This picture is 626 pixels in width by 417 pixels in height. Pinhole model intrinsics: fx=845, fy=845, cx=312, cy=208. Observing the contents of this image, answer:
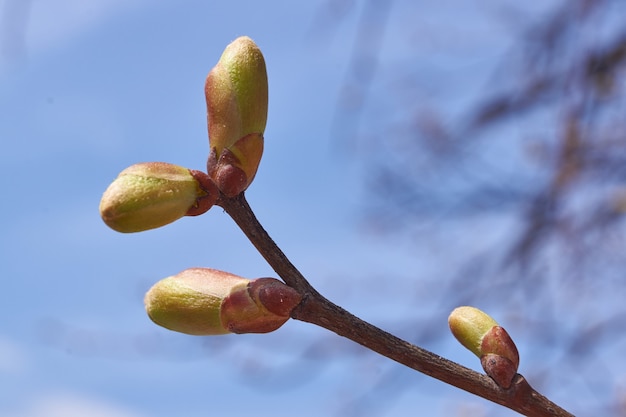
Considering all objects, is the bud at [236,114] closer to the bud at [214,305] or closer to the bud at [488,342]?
the bud at [214,305]

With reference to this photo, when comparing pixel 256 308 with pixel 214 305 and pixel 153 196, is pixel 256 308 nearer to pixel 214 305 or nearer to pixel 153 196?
pixel 214 305

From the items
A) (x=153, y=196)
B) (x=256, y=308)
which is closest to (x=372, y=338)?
(x=256, y=308)

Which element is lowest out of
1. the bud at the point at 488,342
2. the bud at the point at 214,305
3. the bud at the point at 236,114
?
the bud at the point at 214,305

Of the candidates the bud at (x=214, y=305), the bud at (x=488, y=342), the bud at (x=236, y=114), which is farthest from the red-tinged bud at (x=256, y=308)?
the bud at (x=488, y=342)

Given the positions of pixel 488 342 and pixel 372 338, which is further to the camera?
pixel 488 342

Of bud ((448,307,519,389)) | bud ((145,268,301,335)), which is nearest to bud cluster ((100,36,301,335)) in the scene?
bud ((145,268,301,335))

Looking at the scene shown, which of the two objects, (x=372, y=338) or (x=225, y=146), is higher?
(x=225, y=146)

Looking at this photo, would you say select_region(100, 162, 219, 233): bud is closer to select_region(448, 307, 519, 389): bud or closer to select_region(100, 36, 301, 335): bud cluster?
select_region(100, 36, 301, 335): bud cluster
